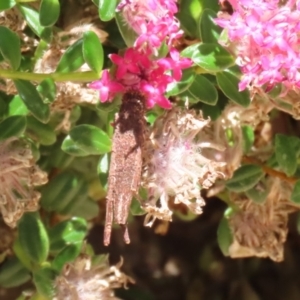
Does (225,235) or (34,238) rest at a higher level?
(34,238)

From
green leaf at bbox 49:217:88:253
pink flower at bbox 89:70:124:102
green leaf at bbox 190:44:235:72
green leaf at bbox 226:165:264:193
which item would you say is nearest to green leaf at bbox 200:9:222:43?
green leaf at bbox 190:44:235:72

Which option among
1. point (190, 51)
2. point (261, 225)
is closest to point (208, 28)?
point (190, 51)

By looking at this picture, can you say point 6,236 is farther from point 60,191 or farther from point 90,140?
point 90,140

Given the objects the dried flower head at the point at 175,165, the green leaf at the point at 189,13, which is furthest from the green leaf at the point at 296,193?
the green leaf at the point at 189,13

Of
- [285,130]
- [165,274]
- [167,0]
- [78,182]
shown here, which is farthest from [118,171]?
[165,274]

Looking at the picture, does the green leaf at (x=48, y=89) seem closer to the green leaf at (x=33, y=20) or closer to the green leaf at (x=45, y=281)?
the green leaf at (x=33, y=20)

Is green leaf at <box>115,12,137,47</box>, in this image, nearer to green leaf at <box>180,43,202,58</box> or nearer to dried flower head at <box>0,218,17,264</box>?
green leaf at <box>180,43,202,58</box>
